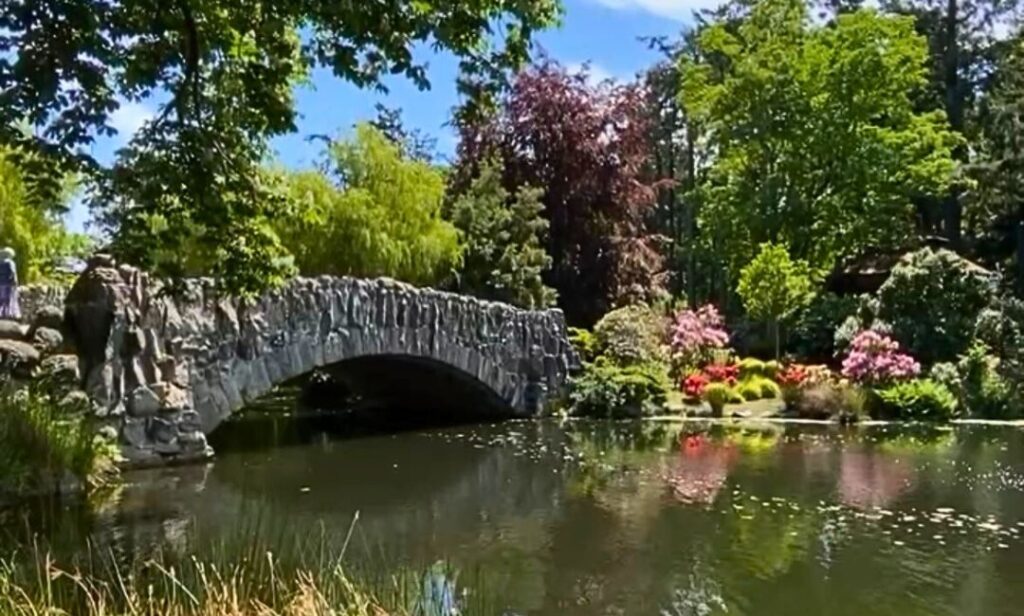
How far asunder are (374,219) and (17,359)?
10.2 m

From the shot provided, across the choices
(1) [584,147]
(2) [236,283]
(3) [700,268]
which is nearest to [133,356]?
(2) [236,283]

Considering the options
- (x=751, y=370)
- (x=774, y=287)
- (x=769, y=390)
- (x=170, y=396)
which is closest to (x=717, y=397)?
(x=769, y=390)

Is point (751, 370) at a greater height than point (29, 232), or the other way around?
point (29, 232)

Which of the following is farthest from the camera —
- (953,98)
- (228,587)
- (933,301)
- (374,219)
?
(953,98)

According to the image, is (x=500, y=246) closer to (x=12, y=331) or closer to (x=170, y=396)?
(x=170, y=396)

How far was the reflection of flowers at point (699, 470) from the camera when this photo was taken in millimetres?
11500

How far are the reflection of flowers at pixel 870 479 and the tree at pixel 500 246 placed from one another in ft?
30.7

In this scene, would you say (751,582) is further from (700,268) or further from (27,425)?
(700,268)

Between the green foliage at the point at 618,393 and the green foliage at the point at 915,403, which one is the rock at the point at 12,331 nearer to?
the green foliage at the point at 618,393

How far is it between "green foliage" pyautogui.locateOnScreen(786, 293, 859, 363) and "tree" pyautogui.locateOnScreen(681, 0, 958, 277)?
3576 millimetres

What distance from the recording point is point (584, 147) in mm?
25922

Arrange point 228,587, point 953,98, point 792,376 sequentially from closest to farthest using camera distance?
point 228,587 < point 792,376 < point 953,98

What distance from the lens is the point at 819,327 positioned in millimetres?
25109

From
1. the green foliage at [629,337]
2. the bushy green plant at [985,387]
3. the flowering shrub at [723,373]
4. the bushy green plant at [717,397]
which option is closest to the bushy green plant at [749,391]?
the flowering shrub at [723,373]
